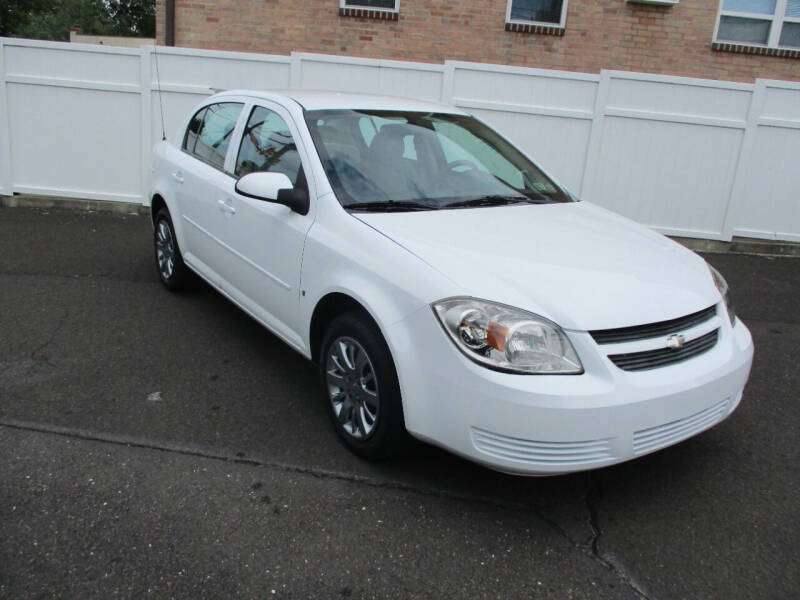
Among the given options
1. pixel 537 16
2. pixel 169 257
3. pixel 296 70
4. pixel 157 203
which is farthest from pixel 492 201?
pixel 537 16

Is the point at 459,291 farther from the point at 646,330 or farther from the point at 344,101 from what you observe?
the point at 344,101

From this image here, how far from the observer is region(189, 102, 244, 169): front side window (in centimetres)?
474

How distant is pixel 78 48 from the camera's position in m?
8.25

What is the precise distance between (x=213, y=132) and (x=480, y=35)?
6.91 m

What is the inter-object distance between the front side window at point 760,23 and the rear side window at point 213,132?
894cm

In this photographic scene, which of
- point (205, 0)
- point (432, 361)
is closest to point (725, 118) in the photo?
point (432, 361)

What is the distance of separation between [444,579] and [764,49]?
11.1 meters

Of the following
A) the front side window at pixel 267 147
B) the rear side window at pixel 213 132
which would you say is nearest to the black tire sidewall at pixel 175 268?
the rear side window at pixel 213 132

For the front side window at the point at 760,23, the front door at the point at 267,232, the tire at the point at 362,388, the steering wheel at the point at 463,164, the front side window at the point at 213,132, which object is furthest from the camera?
the front side window at the point at 760,23

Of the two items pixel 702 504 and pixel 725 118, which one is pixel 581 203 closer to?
pixel 702 504

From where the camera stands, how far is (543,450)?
8.75 ft

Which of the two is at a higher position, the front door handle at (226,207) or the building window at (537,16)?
the building window at (537,16)

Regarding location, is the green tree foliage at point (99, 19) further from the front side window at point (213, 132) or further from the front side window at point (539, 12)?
the front side window at point (213, 132)

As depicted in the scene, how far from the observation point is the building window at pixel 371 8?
1065cm
